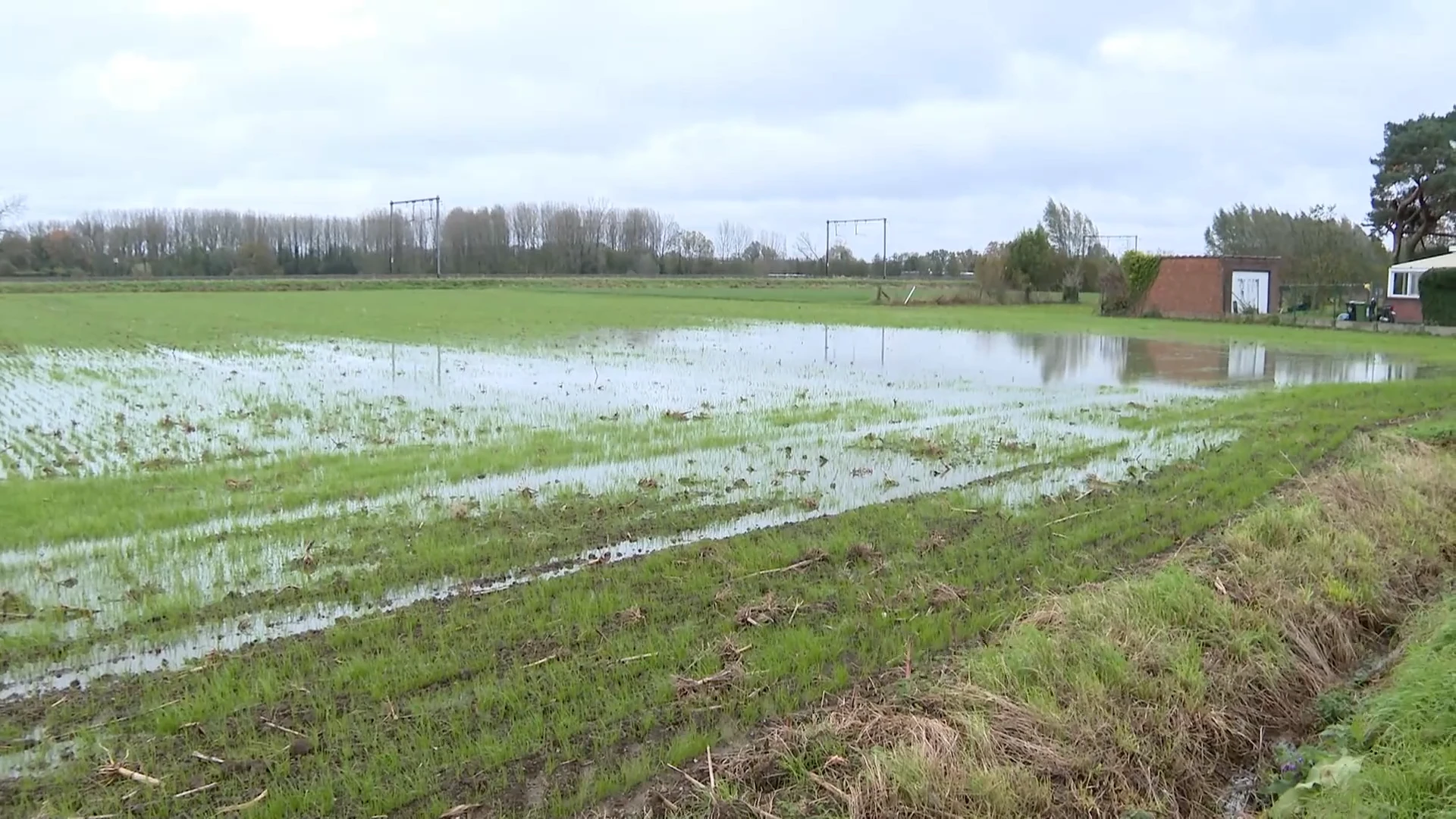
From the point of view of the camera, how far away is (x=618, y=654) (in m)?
5.86

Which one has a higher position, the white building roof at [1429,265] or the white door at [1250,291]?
the white building roof at [1429,265]

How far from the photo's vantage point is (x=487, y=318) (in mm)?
43031

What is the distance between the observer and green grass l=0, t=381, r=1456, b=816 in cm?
450

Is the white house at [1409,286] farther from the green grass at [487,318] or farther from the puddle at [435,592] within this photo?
the puddle at [435,592]

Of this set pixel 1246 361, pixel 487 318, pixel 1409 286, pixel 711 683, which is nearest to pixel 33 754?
pixel 711 683

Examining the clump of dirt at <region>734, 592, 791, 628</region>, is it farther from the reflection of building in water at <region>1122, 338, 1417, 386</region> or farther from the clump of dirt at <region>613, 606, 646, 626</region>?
the reflection of building in water at <region>1122, 338, 1417, 386</region>

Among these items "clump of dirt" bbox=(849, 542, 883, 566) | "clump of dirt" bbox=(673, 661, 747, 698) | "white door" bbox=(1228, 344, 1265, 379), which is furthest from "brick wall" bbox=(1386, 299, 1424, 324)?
"clump of dirt" bbox=(673, 661, 747, 698)

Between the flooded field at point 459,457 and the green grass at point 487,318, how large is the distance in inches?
262

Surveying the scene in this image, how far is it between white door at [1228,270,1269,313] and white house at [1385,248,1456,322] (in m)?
4.94

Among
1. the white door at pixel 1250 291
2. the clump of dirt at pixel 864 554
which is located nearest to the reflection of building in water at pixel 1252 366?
the clump of dirt at pixel 864 554

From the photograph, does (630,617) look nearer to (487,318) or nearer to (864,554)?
(864,554)

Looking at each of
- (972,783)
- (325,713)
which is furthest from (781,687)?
(325,713)

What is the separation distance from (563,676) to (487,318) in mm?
39107

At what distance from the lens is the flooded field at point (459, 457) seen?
6934 millimetres
